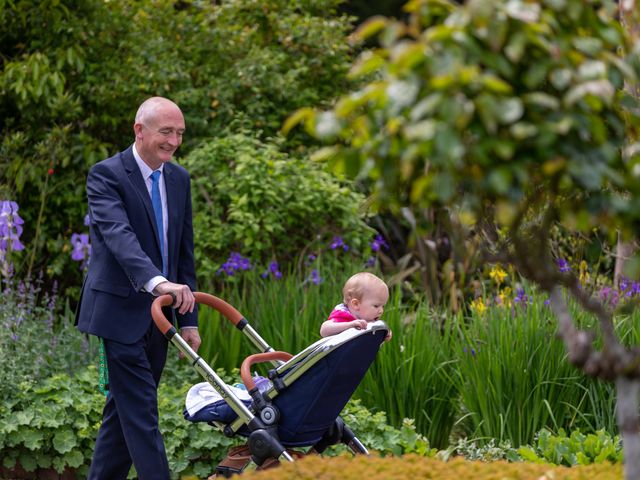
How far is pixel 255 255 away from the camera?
22.7 ft

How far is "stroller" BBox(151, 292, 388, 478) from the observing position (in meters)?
3.81

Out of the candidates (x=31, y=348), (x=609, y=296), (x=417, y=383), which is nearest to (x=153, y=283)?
(x=417, y=383)

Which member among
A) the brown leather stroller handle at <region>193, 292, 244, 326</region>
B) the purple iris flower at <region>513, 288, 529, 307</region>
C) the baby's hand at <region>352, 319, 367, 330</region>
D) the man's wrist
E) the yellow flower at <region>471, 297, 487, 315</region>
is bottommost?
the yellow flower at <region>471, 297, 487, 315</region>

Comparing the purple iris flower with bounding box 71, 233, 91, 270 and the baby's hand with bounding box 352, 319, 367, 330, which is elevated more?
the purple iris flower with bounding box 71, 233, 91, 270

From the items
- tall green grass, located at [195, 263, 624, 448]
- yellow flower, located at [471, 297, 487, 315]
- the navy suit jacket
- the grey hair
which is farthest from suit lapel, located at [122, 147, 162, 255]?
yellow flower, located at [471, 297, 487, 315]

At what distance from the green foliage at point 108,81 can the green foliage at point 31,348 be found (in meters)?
1.32

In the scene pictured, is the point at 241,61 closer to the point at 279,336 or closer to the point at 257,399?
the point at 279,336

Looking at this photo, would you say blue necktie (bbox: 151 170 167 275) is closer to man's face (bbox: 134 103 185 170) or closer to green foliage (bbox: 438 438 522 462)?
man's face (bbox: 134 103 185 170)

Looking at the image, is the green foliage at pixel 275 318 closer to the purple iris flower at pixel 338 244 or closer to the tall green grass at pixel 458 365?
the tall green grass at pixel 458 365

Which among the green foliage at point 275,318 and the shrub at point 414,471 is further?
the green foliage at point 275,318

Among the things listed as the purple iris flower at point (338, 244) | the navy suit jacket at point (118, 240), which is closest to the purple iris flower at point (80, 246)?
the purple iris flower at point (338, 244)

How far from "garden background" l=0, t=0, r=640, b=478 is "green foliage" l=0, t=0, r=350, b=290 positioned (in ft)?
0.05

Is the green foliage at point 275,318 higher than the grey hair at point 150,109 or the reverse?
the reverse

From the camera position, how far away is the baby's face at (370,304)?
13.8ft
